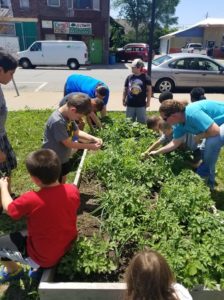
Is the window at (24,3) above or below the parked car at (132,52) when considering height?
above

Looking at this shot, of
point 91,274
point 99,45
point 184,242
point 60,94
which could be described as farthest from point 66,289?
point 99,45

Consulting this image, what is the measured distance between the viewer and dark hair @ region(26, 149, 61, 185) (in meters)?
2.49

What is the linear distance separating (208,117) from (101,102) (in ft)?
6.94

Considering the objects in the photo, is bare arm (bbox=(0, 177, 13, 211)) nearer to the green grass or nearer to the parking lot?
the green grass

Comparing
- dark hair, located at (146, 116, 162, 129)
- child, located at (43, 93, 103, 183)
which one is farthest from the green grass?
dark hair, located at (146, 116, 162, 129)

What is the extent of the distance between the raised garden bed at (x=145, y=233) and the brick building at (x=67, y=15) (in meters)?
28.2

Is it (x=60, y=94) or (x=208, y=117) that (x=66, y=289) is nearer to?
(x=208, y=117)

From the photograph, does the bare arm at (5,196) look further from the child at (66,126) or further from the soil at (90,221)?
the child at (66,126)

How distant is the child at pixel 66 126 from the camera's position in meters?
3.62

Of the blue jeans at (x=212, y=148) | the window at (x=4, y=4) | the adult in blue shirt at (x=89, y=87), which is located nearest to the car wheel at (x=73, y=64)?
the window at (x=4, y=4)

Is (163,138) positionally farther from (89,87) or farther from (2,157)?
(2,157)

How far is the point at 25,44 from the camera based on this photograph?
30.9m

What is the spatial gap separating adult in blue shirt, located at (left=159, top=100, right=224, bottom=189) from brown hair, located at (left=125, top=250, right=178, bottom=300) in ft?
8.31

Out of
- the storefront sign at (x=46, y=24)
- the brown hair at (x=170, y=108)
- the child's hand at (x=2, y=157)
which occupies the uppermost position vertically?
the storefront sign at (x=46, y=24)
